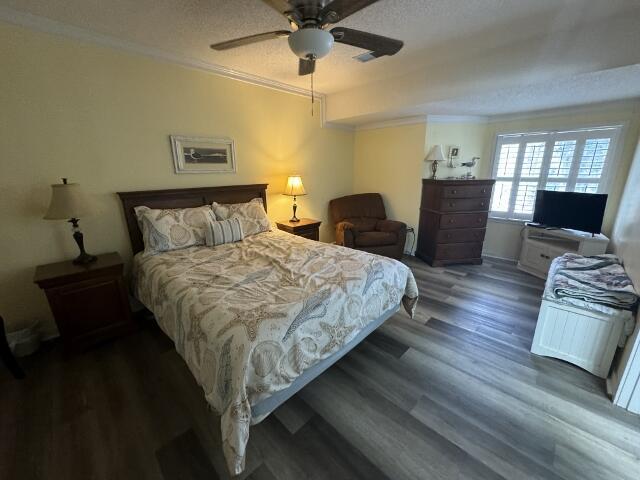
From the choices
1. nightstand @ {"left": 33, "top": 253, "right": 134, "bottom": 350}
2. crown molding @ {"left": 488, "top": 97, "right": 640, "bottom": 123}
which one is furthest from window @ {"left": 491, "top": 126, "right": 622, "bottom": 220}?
nightstand @ {"left": 33, "top": 253, "right": 134, "bottom": 350}

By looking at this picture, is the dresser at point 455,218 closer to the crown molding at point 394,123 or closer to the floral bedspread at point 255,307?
the crown molding at point 394,123

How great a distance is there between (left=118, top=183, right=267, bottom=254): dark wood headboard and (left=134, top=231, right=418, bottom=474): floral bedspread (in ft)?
1.33

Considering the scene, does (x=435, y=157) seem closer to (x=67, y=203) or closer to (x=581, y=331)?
(x=581, y=331)

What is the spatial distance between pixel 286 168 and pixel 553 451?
12.1 ft

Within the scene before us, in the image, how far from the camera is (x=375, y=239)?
12.1 ft

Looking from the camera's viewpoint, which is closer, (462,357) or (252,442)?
(252,442)

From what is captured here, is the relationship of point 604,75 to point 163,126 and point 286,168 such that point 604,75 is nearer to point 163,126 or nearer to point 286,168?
point 286,168

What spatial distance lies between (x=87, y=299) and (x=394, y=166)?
13.7 feet

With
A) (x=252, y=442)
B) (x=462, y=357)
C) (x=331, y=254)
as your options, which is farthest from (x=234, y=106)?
(x=462, y=357)

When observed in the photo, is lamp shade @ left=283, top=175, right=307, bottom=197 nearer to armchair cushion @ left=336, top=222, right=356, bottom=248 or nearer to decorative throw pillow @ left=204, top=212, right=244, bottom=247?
armchair cushion @ left=336, top=222, right=356, bottom=248

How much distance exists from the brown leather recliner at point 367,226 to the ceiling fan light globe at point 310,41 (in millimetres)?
2462

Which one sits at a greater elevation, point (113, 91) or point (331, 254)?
point (113, 91)

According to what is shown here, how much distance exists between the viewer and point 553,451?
4.34 feet

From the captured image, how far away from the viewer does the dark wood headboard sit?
2.46 m
